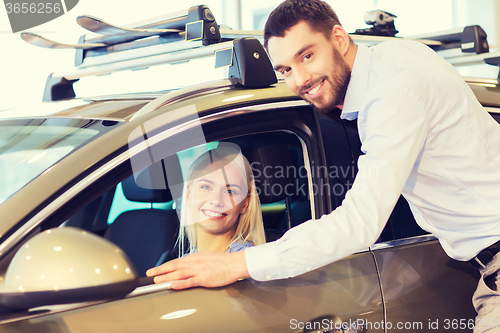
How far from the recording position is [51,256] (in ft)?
3.03

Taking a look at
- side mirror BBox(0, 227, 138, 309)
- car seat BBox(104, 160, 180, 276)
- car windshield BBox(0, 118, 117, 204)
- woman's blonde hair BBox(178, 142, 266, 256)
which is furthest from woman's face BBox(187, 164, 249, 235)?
side mirror BBox(0, 227, 138, 309)

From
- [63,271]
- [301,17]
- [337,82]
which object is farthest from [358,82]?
[63,271]

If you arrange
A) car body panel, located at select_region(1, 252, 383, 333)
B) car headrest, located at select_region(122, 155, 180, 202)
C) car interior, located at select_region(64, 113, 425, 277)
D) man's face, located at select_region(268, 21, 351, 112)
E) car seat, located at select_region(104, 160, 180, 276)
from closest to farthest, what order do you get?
1. car body panel, located at select_region(1, 252, 383, 333)
2. man's face, located at select_region(268, 21, 351, 112)
3. car interior, located at select_region(64, 113, 425, 277)
4. car headrest, located at select_region(122, 155, 180, 202)
5. car seat, located at select_region(104, 160, 180, 276)

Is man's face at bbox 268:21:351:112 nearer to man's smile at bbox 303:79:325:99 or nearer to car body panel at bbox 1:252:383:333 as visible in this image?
man's smile at bbox 303:79:325:99

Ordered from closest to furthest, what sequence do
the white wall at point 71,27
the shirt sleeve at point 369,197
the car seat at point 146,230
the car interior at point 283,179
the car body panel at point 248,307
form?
1. the car body panel at point 248,307
2. the shirt sleeve at point 369,197
3. the car interior at point 283,179
4. the car seat at point 146,230
5. the white wall at point 71,27

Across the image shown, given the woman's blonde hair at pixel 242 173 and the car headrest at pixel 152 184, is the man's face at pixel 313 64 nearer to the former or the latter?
the woman's blonde hair at pixel 242 173

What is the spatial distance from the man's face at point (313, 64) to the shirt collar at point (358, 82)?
2 cm

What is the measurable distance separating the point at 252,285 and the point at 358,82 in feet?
2.20

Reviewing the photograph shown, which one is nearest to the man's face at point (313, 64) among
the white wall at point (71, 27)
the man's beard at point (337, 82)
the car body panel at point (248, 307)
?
the man's beard at point (337, 82)

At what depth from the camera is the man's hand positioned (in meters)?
1.17

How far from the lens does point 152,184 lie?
173 cm

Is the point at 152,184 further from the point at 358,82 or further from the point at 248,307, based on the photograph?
the point at 358,82

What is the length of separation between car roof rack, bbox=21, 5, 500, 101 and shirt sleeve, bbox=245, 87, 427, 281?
43cm

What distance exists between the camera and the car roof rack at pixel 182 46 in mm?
1449
